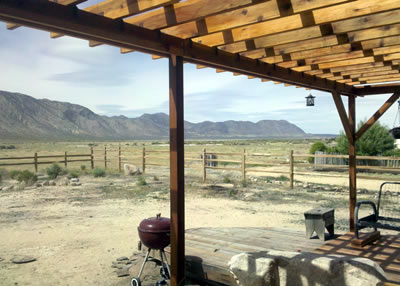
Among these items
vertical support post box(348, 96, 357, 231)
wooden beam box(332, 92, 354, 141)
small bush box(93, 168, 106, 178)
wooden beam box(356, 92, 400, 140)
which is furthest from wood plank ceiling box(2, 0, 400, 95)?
small bush box(93, 168, 106, 178)

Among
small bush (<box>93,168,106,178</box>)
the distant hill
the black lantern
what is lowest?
small bush (<box>93,168,106,178</box>)

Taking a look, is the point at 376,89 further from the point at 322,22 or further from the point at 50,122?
the point at 50,122

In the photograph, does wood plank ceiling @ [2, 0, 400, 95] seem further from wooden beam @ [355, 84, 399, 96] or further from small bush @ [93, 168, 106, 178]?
small bush @ [93, 168, 106, 178]

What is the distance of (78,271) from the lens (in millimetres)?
5102

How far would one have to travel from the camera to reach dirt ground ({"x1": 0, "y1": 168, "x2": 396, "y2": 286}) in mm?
5277

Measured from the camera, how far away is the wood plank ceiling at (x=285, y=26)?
2.75 metres

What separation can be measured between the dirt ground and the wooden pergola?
8.29 feet

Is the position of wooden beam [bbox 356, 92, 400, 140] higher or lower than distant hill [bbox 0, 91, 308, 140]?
lower

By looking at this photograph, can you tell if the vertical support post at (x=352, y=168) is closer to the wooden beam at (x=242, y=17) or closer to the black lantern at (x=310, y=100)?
the black lantern at (x=310, y=100)

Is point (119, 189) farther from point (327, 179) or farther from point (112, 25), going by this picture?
point (112, 25)

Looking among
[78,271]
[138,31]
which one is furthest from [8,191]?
[138,31]

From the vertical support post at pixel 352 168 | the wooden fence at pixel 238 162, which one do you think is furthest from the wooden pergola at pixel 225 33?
the wooden fence at pixel 238 162

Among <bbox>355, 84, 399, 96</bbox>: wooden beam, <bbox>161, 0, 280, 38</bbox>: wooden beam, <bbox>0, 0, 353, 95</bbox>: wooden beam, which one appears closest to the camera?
<bbox>0, 0, 353, 95</bbox>: wooden beam

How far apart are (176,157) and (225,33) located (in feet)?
4.29
